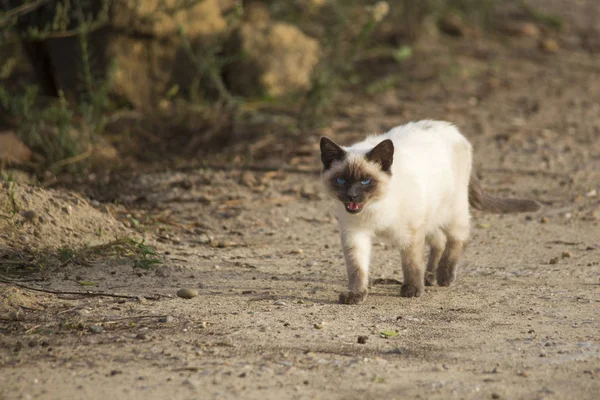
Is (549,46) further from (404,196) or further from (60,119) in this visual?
(404,196)

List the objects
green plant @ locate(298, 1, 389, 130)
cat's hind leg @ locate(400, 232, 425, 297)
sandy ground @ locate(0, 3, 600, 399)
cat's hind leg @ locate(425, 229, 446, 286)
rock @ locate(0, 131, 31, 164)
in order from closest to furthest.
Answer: sandy ground @ locate(0, 3, 600, 399) < cat's hind leg @ locate(400, 232, 425, 297) < cat's hind leg @ locate(425, 229, 446, 286) < rock @ locate(0, 131, 31, 164) < green plant @ locate(298, 1, 389, 130)

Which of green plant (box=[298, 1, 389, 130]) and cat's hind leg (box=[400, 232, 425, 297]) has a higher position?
green plant (box=[298, 1, 389, 130])

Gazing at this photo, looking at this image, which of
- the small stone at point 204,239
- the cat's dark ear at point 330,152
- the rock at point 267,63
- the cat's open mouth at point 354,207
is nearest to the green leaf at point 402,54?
the rock at point 267,63

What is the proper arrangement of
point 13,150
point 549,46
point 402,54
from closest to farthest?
point 13,150, point 402,54, point 549,46

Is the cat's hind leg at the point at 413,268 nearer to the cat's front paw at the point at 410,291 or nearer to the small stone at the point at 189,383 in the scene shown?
the cat's front paw at the point at 410,291

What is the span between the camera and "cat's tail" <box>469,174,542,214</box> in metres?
6.96

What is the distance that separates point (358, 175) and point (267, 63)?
18.5 ft

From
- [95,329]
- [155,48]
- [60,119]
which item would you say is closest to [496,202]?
[95,329]

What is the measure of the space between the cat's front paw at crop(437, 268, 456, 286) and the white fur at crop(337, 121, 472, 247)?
0.97ft

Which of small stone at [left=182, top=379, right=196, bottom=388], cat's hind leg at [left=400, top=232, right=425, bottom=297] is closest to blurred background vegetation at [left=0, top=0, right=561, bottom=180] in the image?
cat's hind leg at [left=400, top=232, right=425, bottom=297]

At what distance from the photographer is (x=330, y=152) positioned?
19.0ft

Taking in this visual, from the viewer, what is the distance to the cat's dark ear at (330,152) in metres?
5.75

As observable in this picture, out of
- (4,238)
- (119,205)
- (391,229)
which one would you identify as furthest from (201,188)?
(391,229)

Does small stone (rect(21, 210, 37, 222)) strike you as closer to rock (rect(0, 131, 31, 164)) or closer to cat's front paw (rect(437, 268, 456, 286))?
rock (rect(0, 131, 31, 164))
